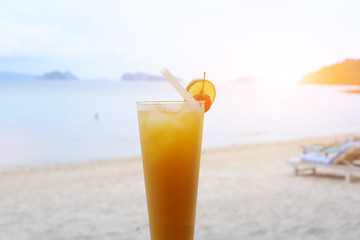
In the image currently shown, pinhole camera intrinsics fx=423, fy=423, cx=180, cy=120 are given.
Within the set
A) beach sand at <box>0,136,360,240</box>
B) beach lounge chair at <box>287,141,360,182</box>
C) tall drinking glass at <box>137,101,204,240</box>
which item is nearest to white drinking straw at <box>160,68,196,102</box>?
tall drinking glass at <box>137,101,204,240</box>

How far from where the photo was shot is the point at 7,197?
6973 millimetres

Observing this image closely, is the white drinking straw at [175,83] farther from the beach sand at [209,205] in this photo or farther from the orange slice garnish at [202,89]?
the beach sand at [209,205]

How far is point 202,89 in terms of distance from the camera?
132 centimetres

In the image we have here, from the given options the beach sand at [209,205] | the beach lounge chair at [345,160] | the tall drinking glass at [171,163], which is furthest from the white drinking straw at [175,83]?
the beach lounge chair at [345,160]

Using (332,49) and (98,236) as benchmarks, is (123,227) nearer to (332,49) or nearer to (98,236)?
(98,236)

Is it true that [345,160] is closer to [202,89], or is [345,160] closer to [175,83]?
[202,89]

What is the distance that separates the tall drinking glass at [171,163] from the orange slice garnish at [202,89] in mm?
73

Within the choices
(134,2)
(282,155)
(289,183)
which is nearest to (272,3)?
(134,2)

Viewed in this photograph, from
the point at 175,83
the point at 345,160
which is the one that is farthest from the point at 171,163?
the point at 345,160

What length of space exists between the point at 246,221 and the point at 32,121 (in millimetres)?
30479

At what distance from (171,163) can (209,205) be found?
4791mm

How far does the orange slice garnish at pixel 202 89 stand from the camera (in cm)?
130

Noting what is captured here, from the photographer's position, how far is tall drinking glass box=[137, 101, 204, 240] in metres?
1.21

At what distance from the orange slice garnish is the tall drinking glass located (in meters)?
0.07
